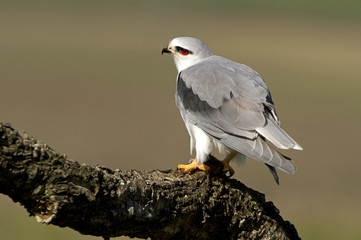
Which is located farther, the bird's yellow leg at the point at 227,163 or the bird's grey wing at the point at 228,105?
the bird's yellow leg at the point at 227,163

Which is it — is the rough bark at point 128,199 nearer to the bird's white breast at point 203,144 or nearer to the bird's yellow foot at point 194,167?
the bird's yellow foot at point 194,167

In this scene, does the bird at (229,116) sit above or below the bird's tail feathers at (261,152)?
above

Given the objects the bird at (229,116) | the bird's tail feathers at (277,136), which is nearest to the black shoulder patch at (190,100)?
the bird at (229,116)

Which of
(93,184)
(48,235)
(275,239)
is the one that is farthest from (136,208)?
(48,235)

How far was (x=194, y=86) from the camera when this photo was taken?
247 inches

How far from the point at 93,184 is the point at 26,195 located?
1.56 feet

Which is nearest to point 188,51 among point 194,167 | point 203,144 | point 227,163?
point 203,144

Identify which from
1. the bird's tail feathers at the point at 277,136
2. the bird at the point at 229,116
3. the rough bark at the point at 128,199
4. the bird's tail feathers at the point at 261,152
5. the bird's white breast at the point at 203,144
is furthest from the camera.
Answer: the bird's white breast at the point at 203,144

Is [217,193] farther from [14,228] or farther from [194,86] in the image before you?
[14,228]

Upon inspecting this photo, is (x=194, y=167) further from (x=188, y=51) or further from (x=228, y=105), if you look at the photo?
(x=188, y=51)

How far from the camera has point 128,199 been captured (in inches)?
167

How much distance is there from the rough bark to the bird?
0.44m

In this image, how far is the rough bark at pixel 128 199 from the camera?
356cm

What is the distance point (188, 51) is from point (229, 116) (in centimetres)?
187
